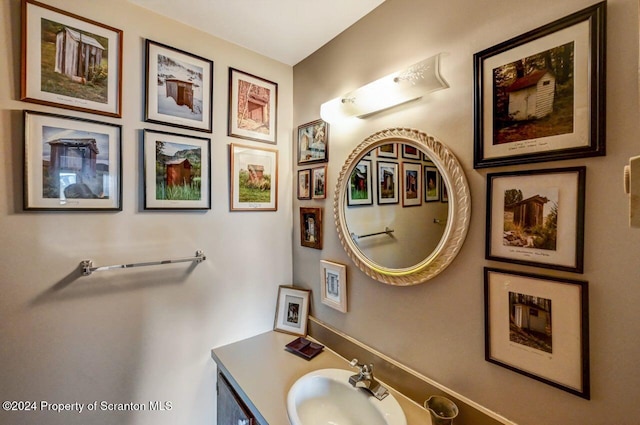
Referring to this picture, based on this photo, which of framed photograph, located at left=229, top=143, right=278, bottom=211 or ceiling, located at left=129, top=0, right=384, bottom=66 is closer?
ceiling, located at left=129, top=0, right=384, bottom=66

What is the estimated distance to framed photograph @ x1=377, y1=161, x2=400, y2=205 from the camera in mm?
1142

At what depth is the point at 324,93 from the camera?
1492mm

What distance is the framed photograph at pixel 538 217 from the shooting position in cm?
71

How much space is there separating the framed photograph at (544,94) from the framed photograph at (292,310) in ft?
4.01

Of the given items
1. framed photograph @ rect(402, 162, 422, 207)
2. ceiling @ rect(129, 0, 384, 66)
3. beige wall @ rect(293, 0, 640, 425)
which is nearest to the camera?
beige wall @ rect(293, 0, 640, 425)

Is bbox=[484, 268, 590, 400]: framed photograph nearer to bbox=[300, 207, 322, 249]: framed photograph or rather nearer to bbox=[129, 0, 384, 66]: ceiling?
bbox=[300, 207, 322, 249]: framed photograph

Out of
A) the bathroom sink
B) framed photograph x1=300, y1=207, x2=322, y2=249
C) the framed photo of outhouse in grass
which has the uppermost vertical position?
the framed photo of outhouse in grass

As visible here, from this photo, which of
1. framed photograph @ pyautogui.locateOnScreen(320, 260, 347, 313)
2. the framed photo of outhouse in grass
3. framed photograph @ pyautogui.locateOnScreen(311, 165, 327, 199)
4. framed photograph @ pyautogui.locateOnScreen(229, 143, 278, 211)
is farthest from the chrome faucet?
the framed photo of outhouse in grass

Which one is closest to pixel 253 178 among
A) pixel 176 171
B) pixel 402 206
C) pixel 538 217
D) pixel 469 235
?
pixel 176 171

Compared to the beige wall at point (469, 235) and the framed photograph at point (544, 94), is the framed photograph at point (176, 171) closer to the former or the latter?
the beige wall at point (469, 235)

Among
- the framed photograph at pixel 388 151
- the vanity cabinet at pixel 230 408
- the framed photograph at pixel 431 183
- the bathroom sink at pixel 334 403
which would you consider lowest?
the vanity cabinet at pixel 230 408

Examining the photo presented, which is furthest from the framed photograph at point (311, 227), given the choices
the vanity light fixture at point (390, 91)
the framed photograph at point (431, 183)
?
the framed photograph at point (431, 183)

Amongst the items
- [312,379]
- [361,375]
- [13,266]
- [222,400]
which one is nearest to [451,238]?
[361,375]

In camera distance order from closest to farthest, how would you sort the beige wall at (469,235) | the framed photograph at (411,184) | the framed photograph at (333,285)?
the beige wall at (469,235) → the framed photograph at (411,184) → the framed photograph at (333,285)
